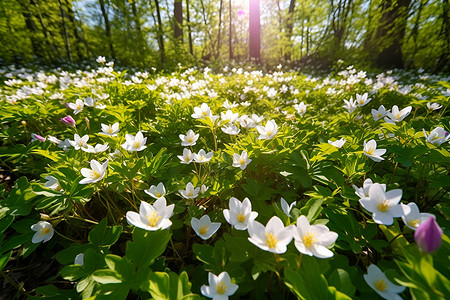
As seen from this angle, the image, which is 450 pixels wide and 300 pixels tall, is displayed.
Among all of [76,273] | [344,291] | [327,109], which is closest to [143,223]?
[76,273]

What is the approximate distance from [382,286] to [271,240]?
42 cm

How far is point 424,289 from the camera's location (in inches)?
26.2

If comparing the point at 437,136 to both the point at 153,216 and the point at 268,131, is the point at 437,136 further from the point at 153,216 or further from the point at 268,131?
the point at 153,216

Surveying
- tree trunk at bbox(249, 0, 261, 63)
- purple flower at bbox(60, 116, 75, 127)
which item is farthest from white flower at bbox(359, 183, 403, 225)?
tree trunk at bbox(249, 0, 261, 63)

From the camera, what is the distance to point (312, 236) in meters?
0.85

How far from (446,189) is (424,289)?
3.55ft

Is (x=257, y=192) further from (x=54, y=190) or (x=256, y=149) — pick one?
(x=54, y=190)

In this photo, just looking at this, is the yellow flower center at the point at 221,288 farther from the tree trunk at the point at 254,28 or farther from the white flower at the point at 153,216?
the tree trunk at the point at 254,28

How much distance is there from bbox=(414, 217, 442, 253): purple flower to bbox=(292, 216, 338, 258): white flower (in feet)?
0.83

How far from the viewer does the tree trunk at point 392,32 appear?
22.0ft

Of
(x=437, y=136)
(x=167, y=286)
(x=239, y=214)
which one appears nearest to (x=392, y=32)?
(x=437, y=136)

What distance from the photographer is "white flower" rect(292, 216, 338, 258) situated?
0.83 metres

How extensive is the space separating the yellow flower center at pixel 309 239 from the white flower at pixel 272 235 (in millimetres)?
61

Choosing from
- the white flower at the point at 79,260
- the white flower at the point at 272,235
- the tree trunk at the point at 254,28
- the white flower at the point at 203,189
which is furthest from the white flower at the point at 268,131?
the tree trunk at the point at 254,28
